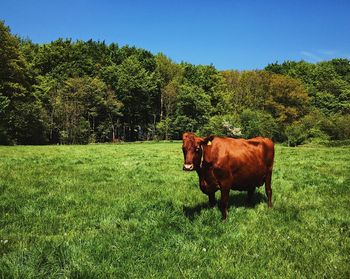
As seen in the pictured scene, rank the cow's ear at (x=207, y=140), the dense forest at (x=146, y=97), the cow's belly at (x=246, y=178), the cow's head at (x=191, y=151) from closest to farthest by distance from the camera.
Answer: the cow's head at (x=191, y=151) < the cow's ear at (x=207, y=140) < the cow's belly at (x=246, y=178) < the dense forest at (x=146, y=97)

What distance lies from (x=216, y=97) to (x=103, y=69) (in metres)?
25.8

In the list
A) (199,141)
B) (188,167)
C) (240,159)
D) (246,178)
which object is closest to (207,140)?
(199,141)

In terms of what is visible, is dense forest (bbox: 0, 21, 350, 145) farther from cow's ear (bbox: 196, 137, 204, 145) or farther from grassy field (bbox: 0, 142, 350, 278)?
cow's ear (bbox: 196, 137, 204, 145)

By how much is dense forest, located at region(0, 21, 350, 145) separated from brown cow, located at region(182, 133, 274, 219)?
4039 cm

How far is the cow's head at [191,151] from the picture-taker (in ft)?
27.0

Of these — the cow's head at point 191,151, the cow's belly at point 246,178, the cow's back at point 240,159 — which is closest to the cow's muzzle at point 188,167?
the cow's head at point 191,151

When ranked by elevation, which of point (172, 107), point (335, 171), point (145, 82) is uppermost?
point (145, 82)

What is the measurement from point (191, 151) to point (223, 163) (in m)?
1.15

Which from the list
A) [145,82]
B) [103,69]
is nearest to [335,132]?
[145,82]

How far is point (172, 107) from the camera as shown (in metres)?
80.3

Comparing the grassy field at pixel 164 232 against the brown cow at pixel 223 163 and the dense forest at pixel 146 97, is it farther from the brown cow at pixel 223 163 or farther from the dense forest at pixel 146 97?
the dense forest at pixel 146 97

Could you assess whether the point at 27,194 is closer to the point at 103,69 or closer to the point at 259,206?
the point at 259,206

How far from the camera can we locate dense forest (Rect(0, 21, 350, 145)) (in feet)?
174

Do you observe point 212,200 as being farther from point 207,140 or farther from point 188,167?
point 188,167
